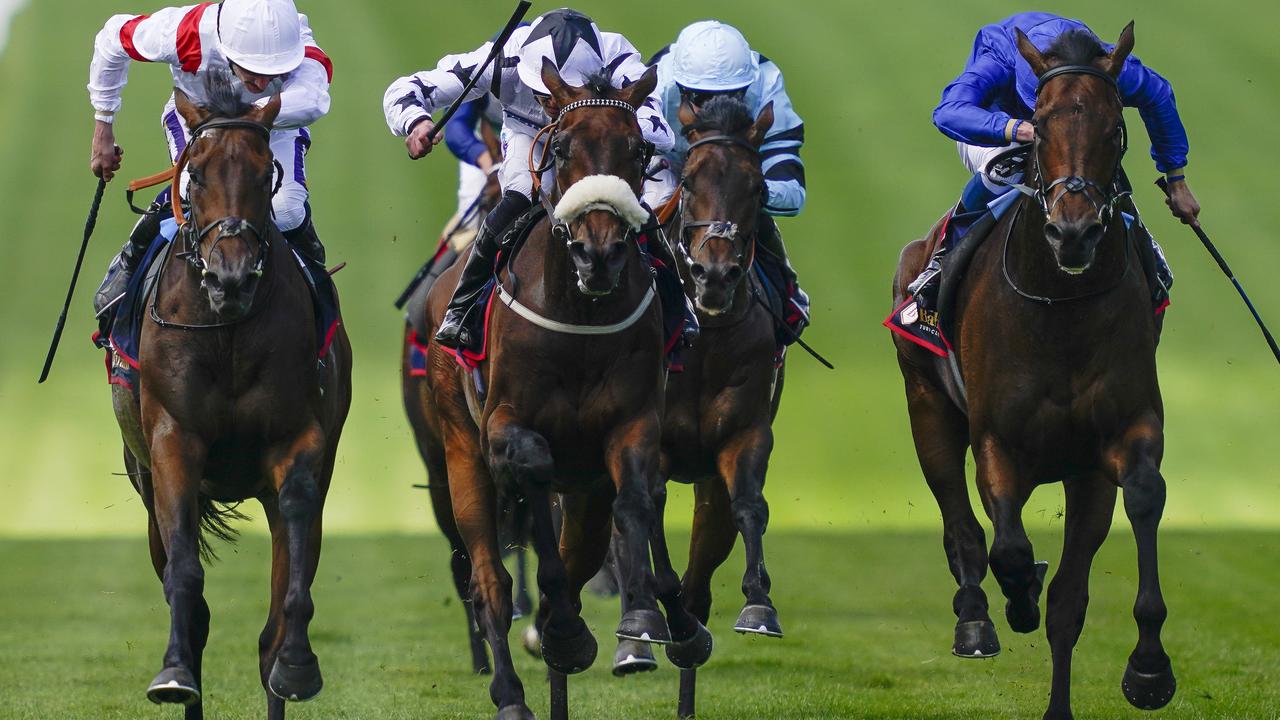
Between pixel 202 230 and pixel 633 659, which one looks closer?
pixel 633 659

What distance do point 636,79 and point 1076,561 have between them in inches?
94.0

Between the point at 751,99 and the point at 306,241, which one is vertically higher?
the point at 751,99

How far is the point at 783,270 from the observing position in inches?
330

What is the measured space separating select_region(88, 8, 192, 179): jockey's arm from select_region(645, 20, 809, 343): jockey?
1.97 meters

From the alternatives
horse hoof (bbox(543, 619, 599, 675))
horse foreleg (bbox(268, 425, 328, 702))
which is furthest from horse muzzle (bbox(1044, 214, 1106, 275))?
horse foreleg (bbox(268, 425, 328, 702))

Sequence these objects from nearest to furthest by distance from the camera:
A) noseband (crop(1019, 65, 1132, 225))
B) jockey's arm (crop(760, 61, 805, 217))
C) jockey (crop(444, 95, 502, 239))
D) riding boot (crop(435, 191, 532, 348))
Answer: noseband (crop(1019, 65, 1132, 225)), riding boot (crop(435, 191, 532, 348)), jockey's arm (crop(760, 61, 805, 217)), jockey (crop(444, 95, 502, 239))

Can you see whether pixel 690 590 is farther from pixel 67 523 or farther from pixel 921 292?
pixel 67 523

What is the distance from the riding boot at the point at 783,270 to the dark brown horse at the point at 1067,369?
38.3 inches

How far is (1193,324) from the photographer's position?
21.5 meters

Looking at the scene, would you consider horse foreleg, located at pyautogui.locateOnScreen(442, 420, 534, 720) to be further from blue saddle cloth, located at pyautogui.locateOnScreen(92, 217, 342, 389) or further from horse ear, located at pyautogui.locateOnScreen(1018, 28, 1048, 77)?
horse ear, located at pyautogui.locateOnScreen(1018, 28, 1048, 77)

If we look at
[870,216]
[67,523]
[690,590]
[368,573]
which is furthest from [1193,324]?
[690,590]

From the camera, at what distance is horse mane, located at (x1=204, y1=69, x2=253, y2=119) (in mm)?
6879

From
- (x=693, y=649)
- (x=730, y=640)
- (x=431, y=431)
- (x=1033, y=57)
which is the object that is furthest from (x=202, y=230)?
(x=730, y=640)

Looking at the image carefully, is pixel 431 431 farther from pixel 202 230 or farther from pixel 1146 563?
pixel 1146 563
